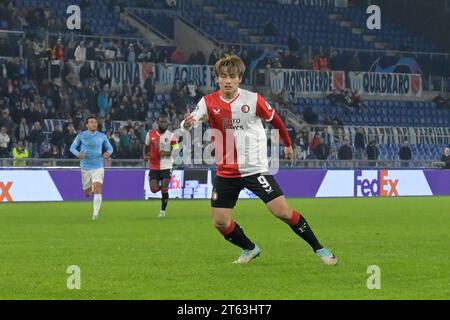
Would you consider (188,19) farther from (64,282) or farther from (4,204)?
(64,282)

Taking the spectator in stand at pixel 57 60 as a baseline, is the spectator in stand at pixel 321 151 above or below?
below

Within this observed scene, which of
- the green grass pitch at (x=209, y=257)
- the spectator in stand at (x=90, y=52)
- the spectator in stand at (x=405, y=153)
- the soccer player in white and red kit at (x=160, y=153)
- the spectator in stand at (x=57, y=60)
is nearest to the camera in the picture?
the green grass pitch at (x=209, y=257)

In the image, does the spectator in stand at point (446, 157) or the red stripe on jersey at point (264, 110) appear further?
the spectator in stand at point (446, 157)

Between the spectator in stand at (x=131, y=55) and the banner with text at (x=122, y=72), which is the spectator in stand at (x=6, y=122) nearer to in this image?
the banner with text at (x=122, y=72)

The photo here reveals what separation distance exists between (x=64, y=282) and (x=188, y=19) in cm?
3282

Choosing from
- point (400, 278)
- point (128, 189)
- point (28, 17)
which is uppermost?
point (28, 17)

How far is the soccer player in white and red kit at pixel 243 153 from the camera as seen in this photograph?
12.1 m

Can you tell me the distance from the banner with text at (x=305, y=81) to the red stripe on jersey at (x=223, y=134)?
29047 millimetres

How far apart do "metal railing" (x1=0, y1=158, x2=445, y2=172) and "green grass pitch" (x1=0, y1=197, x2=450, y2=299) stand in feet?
17.1

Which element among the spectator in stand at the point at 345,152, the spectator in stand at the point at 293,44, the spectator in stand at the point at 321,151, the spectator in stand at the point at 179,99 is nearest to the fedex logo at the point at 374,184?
the spectator in stand at the point at 345,152

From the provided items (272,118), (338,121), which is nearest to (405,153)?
(338,121)

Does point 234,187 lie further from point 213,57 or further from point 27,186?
point 213,57

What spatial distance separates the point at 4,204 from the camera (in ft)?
95.9
